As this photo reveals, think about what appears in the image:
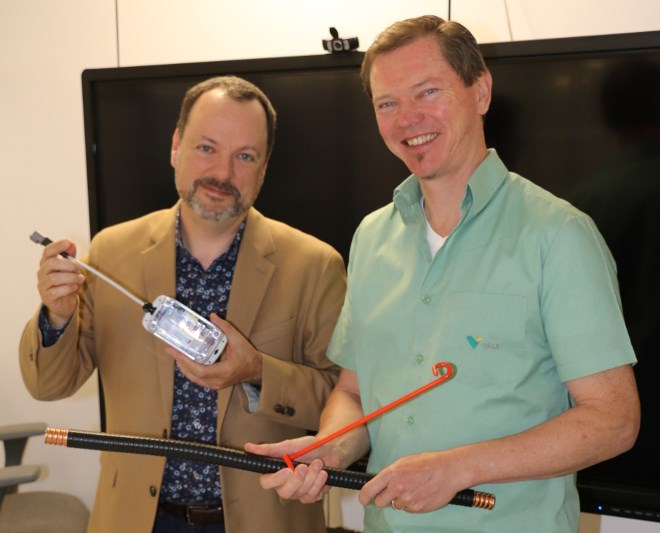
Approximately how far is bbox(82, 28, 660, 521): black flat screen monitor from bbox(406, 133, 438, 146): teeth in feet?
2.48

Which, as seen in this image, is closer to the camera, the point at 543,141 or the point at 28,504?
the point at 543,141

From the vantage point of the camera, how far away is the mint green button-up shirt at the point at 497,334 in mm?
1522

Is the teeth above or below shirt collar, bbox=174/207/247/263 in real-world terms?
above

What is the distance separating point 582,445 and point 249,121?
1205 millimetres

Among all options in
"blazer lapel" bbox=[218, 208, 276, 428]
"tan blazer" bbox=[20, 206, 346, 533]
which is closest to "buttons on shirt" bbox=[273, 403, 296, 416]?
"tan blazer" bbox=[20, 206, 346, 533]

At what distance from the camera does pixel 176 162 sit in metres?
2.29

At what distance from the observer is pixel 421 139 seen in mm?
1706

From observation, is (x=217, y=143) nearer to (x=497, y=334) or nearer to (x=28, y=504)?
(x=497, y=334)

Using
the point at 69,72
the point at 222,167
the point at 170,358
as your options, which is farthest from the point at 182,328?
the point at 69,72

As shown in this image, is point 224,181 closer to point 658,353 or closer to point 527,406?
point 527,406

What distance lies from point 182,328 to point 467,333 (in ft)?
2.09

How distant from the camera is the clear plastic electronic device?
1869 millimetres

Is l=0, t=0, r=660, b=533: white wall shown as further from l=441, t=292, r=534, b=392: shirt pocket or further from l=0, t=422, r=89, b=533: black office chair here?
l=441, t=292, r=534, b=392: shirt pocket

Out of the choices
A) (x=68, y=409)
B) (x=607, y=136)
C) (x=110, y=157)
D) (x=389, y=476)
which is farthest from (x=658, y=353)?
(x=68, y=409)
